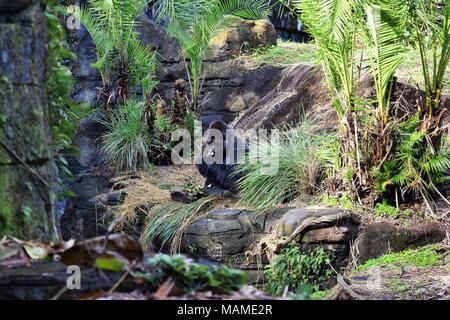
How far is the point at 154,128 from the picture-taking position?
14281 mm

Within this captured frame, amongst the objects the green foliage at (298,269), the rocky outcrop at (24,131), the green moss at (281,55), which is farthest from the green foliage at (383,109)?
the rocky outcrop at (24,131)

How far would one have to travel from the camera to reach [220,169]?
38.9 feet

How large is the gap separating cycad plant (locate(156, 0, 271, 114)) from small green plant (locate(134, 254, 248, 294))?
11.0 metres

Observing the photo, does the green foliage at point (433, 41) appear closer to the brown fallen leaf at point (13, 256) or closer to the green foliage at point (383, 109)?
the green foliage at point (383, 109)

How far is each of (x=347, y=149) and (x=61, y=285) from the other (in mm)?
7115

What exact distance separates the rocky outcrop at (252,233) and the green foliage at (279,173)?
1.24ft

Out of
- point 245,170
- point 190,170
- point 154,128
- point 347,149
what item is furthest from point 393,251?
point 154,128

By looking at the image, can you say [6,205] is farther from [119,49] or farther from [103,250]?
[119,49]

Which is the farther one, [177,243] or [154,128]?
[154,128]

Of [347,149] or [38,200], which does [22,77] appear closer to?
[38,200]

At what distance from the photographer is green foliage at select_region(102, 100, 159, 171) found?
13852 mm

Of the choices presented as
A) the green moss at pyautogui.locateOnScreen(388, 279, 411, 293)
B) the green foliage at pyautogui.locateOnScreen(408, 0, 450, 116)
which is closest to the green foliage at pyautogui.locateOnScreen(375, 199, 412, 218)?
the green foliage at pyautogui.locateOnScreen(408, 0, 450, 116)

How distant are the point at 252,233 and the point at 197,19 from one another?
17.9 ft

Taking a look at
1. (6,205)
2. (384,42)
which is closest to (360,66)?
(384,42)
